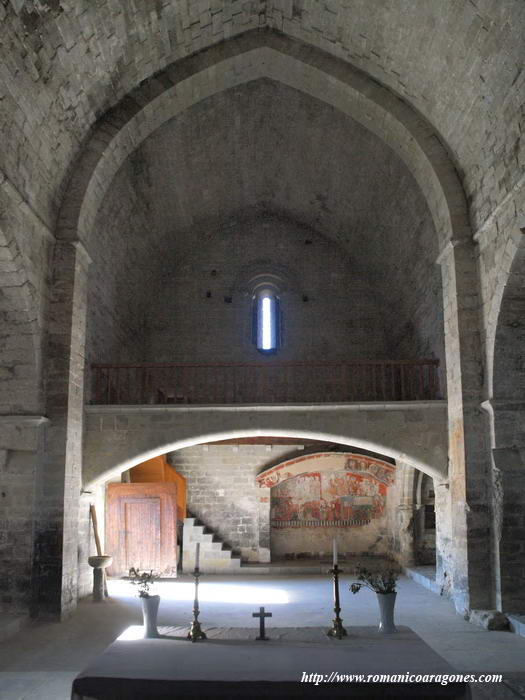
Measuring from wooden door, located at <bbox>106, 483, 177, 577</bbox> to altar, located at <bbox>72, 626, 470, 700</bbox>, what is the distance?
8.42m

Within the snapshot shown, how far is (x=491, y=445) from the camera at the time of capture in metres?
9.62

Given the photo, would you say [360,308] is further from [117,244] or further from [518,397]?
[518,397]

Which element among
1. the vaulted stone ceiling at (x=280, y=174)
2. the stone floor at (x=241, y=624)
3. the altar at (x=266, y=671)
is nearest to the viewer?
the altar at (x=266, y=671)

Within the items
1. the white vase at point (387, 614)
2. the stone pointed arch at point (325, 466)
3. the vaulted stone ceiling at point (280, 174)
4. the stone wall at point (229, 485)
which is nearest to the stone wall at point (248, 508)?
the stone wall at point (229, 485)

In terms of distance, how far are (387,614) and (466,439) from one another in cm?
452

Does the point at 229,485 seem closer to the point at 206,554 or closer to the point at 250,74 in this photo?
the point at 206,554

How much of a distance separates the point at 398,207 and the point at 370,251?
94.1 inches

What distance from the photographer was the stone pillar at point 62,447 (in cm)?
968

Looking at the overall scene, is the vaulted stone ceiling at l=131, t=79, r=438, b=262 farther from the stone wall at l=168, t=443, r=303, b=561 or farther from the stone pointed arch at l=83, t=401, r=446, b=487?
the stone wall at l=168, t=443, r=303, b=561

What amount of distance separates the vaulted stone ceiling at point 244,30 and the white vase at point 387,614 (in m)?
5.32

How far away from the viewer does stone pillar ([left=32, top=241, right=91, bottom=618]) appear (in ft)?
31.8

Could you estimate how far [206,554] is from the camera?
48.8 feet

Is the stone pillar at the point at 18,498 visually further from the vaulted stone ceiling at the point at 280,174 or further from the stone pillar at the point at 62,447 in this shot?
the vaulted stone ceiling at the point at 280,174

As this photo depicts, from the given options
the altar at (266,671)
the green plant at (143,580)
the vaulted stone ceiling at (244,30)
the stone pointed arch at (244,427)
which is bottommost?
the altar at (266,671)
